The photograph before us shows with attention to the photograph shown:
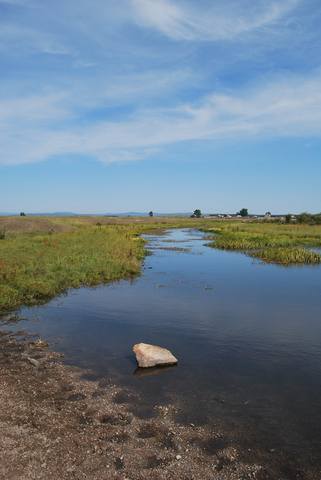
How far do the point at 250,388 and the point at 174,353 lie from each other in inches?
160

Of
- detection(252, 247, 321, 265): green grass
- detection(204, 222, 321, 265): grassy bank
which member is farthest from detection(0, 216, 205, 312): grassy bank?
detection(204, 222, 321, 265): grassy bank

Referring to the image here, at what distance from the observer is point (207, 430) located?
36.6ft

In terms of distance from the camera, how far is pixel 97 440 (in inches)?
410

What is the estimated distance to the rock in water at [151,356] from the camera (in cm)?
1562

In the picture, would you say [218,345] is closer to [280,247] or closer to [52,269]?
[52,269]

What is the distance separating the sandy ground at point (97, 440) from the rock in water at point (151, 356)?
1.92m

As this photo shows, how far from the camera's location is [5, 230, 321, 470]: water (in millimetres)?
11981

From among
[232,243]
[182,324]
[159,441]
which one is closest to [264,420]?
[159,441]

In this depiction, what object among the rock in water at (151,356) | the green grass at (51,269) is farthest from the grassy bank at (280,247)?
the rock in water at (151,356)

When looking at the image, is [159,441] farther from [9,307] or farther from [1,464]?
[9,307]

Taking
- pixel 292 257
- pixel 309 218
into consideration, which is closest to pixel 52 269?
pixel 292 257

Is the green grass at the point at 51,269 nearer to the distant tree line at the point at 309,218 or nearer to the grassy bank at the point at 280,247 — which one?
the grassy bank at the point at 280,247

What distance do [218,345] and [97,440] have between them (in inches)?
354

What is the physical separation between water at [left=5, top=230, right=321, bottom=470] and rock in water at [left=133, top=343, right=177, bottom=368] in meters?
0.34
